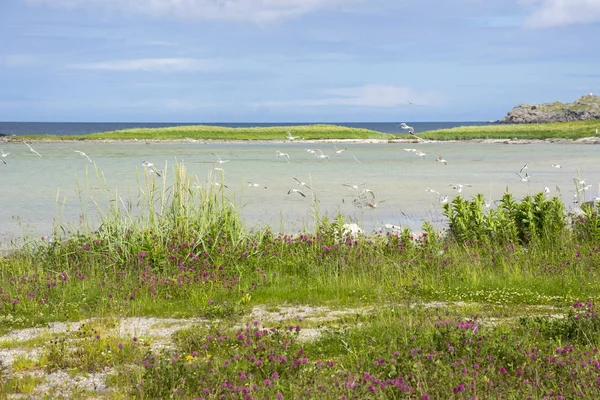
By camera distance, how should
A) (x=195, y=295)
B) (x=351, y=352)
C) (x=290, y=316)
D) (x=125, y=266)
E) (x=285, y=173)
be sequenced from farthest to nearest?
(x=285, y=173)
(x=125, y=266)
(x=195, y=295)
(x=290, y=316)
(x=351, y=352)

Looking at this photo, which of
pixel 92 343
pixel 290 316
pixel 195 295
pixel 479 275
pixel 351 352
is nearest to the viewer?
pixel 351 352

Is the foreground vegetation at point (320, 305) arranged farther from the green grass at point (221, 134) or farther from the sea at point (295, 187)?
the green grass at point (221, 134)

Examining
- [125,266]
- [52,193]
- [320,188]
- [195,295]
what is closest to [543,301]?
[195,295]

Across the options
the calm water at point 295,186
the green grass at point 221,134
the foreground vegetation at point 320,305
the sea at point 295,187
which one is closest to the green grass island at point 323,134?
the green grass at point 221,134

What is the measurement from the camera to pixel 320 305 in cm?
998

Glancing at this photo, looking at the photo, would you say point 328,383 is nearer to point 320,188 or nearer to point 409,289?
point 409,289

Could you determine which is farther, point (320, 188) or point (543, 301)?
point (320, 188)

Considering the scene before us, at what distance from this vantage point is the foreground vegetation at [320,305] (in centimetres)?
599

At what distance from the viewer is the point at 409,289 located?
1048cm

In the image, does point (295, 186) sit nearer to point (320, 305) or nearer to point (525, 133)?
point (320, 305)

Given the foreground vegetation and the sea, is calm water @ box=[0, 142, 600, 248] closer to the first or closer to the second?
the sea

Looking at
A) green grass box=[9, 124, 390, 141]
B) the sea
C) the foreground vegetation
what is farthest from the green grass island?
the foreground vegetation

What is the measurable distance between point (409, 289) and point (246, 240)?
3.92 m

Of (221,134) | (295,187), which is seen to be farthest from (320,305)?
(221,134)
